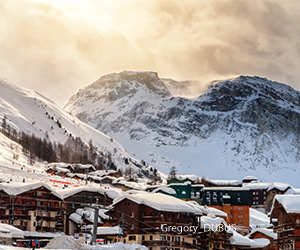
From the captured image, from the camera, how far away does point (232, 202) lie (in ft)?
382

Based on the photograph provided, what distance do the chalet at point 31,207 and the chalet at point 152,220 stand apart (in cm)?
1208

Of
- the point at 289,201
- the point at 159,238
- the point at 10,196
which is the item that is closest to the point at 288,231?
the point at 289,201

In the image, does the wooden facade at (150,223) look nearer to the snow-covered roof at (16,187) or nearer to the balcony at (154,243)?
the balcony at (154,243)

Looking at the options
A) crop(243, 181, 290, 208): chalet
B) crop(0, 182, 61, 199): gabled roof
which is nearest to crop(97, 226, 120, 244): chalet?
crop(0, 182, 61, 199): gabled roof

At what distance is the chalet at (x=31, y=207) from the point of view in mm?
73188

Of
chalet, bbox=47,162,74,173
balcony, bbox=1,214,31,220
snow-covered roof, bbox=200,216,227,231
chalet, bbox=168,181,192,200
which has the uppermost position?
chalet, bbox=47,162,74,173

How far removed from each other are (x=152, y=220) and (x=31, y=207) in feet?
65.9

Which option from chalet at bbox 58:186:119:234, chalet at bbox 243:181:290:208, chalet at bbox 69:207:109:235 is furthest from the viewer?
chalet at bbox 243:181:290:208

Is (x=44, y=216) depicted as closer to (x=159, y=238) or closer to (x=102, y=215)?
(x=102, y=215)

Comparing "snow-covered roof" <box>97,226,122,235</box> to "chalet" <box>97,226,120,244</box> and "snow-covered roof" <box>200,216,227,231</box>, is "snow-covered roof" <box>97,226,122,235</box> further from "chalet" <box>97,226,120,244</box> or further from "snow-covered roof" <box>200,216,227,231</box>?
"snow-covered roof" <box>200,216,227,231</box>

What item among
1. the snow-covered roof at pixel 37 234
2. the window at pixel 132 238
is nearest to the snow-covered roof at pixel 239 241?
the window at pixel 132 238

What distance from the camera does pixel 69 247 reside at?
38.6 m

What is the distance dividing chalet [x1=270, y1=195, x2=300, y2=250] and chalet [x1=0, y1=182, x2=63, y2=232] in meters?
37.2

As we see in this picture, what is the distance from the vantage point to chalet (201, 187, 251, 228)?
375ft
